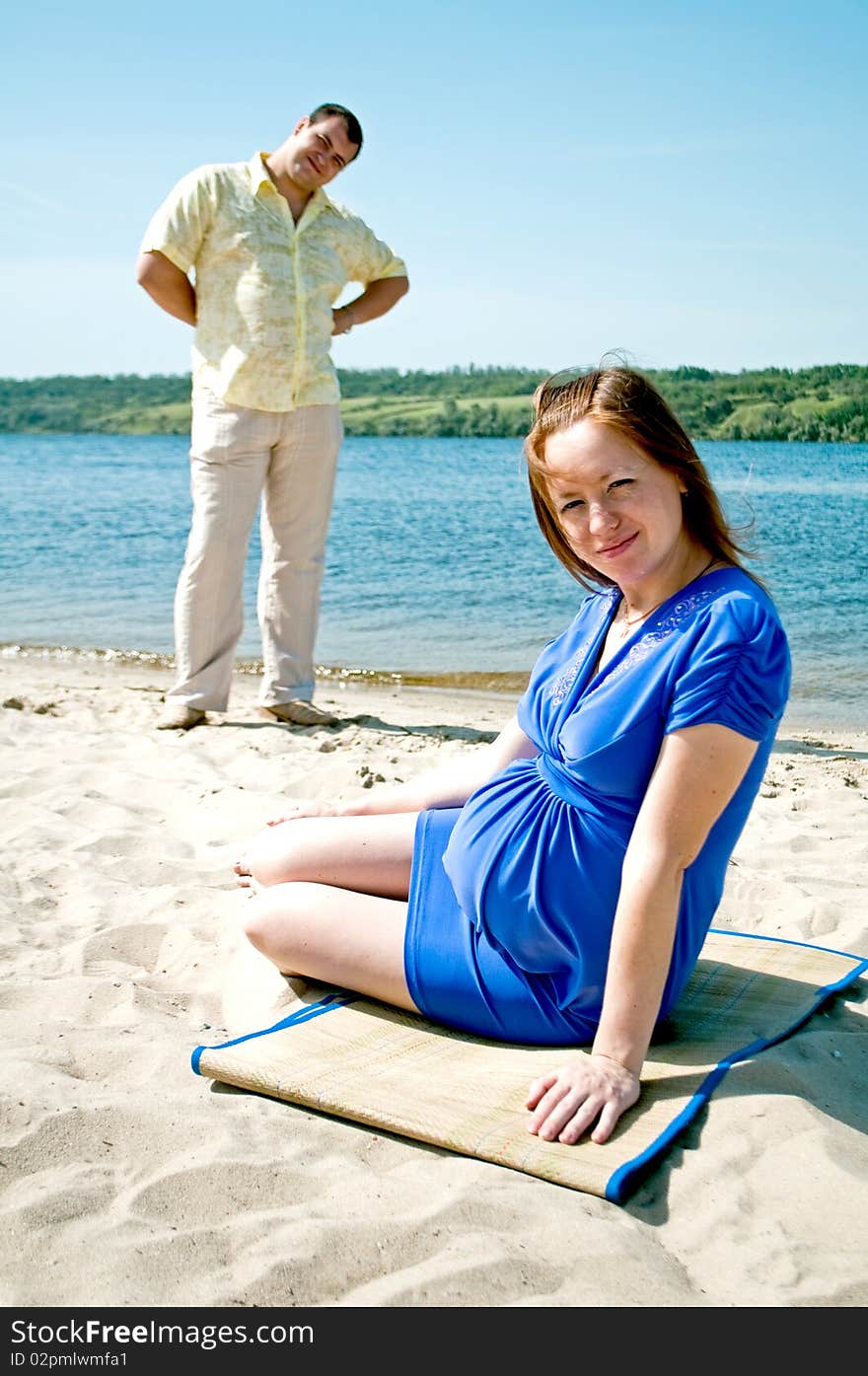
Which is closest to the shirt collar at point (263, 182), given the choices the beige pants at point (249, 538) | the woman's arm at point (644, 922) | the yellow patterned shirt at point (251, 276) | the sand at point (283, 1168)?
the yellow patterned shirt at point (251, 276)

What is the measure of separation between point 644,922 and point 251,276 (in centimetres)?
434

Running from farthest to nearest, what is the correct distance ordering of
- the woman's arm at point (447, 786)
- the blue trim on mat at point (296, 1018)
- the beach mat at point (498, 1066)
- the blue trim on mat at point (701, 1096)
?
the woman's arm at point (447, 786)
the blue trim on mat at point (296, 1018)
the beach mat at point (498, 1066)
the blue trim on mat at point (701, 1096)

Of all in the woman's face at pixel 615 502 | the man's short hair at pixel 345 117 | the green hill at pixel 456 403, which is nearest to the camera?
the woman's face at pixel 615 502

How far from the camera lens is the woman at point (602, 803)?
2.22 meters

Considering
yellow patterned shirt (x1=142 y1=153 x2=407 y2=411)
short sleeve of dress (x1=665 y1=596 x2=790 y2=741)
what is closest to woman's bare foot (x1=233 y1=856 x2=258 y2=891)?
short sleeve of dress (x1=665 y1=596 x2=790 y2=741)

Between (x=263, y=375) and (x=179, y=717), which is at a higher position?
(x=263, y=375)

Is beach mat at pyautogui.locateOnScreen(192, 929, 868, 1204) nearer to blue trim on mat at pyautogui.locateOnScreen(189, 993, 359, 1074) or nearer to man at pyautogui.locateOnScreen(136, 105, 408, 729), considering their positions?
blue trim on mat at pyautogui.locateOnScreen(189, 993, 359, 1074)

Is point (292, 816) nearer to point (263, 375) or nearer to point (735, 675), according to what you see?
point (735, 675)

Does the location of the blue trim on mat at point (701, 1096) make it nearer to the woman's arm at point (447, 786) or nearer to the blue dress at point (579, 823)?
the blue dress at point (579, 823)

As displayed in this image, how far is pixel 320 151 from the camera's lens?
5.55m

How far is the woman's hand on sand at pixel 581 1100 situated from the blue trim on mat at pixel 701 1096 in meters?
0.09

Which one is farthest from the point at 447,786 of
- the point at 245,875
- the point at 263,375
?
the point at 263,375

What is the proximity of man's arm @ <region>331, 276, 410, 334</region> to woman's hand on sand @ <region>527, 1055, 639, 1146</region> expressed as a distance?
184 inches

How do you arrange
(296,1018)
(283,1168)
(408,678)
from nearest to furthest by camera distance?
(283,1168)
(296,1018)
(408,678)
